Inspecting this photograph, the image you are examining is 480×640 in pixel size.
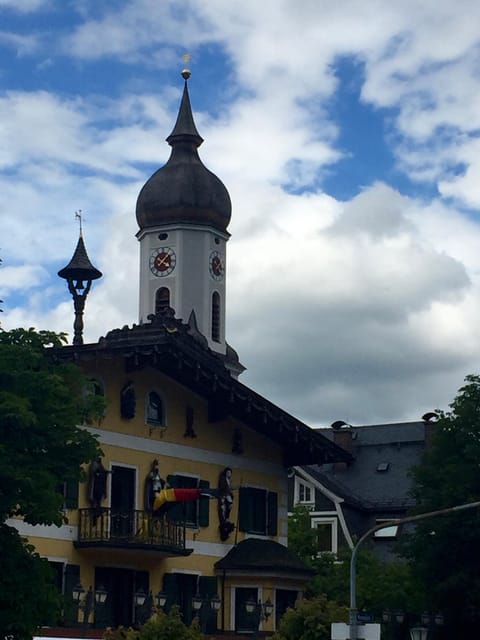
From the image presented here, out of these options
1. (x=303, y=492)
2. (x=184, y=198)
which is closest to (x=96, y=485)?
(x=303, y=492)

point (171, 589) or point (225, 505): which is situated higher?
point (225, 505)

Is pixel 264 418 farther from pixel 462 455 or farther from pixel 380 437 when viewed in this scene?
pixel 380 437

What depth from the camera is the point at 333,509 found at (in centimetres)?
7181

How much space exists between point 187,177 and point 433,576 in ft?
122

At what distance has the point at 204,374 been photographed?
143 feet

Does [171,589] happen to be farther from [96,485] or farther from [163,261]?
[163,261]

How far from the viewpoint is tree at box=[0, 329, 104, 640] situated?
30.5m

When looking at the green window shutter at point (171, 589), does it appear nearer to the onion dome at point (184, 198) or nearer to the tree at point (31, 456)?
the tree at point (31, 456)

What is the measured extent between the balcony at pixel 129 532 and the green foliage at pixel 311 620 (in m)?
5.92

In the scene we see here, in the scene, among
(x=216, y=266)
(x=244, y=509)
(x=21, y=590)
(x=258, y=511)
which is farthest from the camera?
(x=216, y=266)

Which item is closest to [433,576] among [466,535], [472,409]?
[466,535]

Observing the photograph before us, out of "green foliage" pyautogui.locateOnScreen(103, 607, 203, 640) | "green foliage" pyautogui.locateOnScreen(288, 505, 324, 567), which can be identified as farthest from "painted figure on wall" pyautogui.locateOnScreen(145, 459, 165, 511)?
"green foliage" pyautogui.locateOnScreen(288, 505, 324, 567)

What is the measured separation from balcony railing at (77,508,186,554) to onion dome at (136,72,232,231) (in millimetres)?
40059

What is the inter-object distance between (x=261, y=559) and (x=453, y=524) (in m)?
6.92
